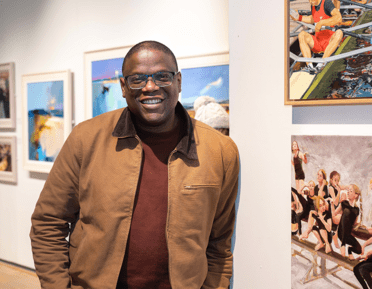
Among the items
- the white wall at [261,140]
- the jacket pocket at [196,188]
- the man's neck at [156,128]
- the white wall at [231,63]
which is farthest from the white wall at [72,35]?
the jacket pocket at [196,188]

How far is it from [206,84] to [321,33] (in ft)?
3.26

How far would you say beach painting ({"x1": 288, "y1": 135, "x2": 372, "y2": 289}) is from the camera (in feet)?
3.64

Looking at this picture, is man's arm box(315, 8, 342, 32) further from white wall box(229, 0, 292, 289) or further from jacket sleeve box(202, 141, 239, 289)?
jacket sleeve box(202, 141, 239, 289)

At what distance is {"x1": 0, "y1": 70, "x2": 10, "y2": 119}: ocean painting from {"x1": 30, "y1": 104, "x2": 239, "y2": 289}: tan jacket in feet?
7.23

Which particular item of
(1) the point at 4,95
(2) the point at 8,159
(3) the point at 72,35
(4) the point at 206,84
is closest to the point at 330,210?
(4) the point at 206,84

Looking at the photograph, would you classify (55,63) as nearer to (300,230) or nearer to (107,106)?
(107,106)

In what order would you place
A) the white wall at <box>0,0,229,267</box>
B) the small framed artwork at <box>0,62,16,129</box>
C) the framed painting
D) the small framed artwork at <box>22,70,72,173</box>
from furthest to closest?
1. the small framed artwork at <box>0,62,16,129</box>
2. the small framed artwork at <box>22,70,72,173</box>
3. the white wall at <box>0,0,229,267</box>
4. the framed painting

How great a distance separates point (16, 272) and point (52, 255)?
84.1 inches

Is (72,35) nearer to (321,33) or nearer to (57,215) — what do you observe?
(57,215)

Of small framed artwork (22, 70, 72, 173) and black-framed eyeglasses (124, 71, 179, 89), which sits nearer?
black-framed eyeglasses (124, 71, 179, 89)

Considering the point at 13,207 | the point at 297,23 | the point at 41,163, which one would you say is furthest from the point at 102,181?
the point at 13,207

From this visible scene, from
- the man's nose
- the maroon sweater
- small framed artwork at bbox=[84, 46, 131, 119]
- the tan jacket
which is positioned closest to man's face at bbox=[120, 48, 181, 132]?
the man's nose

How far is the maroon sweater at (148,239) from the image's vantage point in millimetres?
1270

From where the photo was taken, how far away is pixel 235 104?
1.35m
